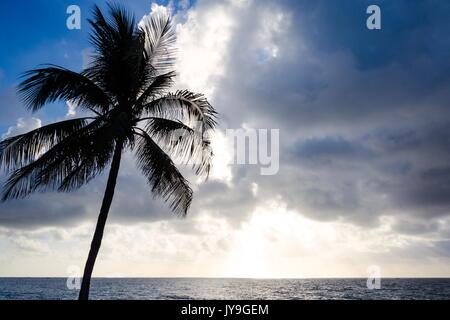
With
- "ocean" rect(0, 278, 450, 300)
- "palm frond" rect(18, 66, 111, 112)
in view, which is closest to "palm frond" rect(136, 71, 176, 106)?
"palm frond" rect(18, 66, 111, 112)

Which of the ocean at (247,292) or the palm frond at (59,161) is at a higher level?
the palm frond at (59,161)

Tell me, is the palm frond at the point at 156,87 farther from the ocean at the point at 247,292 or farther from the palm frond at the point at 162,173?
the ocean at the point at 247,292

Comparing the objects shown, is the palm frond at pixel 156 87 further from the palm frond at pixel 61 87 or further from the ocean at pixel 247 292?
the ocean at pixel 247 292

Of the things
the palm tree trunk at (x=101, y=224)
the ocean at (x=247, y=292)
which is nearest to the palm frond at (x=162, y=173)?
the palm tree trunk at (x=101, y=224)

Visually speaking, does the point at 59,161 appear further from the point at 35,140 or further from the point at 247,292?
the point at 247,292

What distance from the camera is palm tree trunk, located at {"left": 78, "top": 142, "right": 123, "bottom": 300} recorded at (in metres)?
9.41

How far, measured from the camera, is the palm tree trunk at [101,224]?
9.41 m

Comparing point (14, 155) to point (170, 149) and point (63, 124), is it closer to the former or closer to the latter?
point (63, 124)

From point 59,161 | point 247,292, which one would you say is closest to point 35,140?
point 59,161

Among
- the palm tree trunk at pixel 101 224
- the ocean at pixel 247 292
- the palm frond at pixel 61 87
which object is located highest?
the palm frond at pixel 61 87

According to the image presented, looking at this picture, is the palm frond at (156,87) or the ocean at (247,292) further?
the ocean at (247,292)
